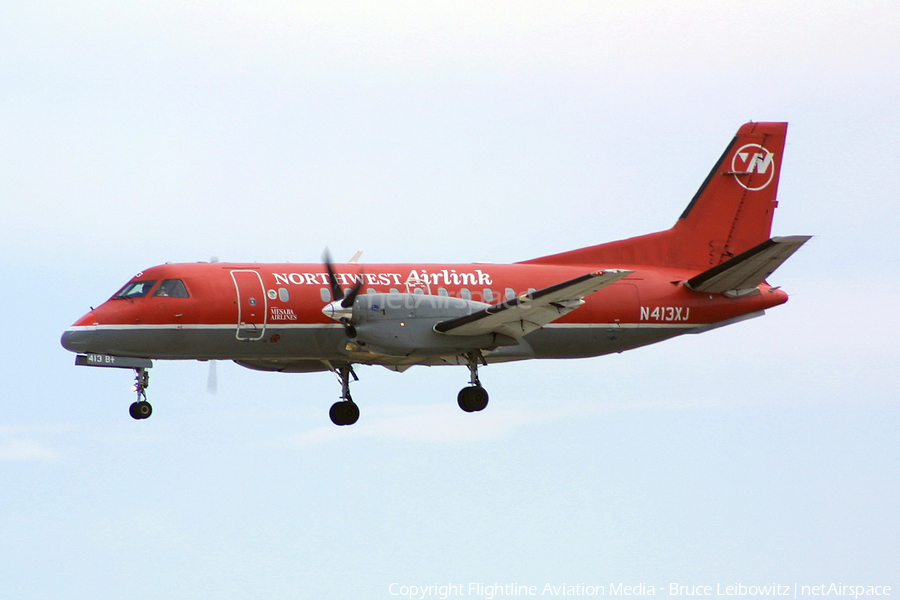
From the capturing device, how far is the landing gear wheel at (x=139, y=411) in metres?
24.4

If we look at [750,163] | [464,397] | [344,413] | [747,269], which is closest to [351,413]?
[344,413]

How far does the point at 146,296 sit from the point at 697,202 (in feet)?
47.1

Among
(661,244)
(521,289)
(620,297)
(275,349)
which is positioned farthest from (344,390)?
(661,244)

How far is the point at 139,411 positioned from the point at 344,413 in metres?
5.21

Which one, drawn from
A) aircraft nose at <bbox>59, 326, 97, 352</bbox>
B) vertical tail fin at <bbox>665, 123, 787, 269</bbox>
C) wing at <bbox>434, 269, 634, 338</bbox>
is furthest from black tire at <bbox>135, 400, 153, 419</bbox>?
vertical tail fin at <bbox>665, 123, 787, 269</bbox>

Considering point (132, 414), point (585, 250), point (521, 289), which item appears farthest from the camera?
point (585, 250)

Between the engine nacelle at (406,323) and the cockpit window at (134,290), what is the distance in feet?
14.6

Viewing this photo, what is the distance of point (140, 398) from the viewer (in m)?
24.6

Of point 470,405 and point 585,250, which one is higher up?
point 585,250

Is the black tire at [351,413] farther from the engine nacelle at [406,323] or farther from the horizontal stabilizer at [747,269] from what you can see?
the horizontal stabilizer at [747,269]

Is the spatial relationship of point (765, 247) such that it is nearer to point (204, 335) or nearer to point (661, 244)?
point (661, 244)

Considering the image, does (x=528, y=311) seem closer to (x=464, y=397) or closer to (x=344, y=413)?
(x=464, y=397)

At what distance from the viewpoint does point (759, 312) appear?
28.9 m

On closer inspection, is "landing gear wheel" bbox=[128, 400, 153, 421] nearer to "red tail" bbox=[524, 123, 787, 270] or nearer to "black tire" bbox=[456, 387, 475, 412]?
"black tire" bbox=[456, 387, 475, 412]
